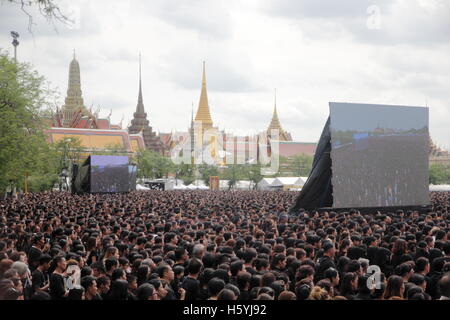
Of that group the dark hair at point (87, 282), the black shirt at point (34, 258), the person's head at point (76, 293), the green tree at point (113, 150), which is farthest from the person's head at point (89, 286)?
the green tree at point (113, 150)

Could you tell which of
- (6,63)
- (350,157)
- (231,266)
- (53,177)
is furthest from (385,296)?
(53,177)

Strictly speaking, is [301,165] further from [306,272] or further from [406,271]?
[306,272]

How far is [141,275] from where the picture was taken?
28.2 feet

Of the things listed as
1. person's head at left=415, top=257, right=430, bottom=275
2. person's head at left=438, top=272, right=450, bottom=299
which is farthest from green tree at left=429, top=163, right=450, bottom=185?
person's head at left=438, top=272, right=450, bottom=299

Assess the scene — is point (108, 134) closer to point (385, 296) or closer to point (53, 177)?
point (53, 177)

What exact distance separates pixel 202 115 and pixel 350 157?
10709cm

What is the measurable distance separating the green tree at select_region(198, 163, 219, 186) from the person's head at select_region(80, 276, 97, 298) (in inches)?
3044

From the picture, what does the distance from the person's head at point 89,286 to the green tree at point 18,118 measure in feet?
65.6

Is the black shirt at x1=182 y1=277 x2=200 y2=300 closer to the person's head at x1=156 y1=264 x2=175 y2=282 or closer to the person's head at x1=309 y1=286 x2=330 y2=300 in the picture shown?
the person's head at x1=156 y1=264 x2=175 y2=282

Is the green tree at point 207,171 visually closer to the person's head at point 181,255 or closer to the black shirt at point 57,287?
the person's head at point 181,255

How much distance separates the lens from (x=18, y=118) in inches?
1158

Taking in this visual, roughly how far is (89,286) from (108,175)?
124 ft

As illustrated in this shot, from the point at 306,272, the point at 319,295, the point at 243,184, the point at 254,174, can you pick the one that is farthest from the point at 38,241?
the point at 243,184

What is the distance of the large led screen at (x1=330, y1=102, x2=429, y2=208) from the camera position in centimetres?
2553
